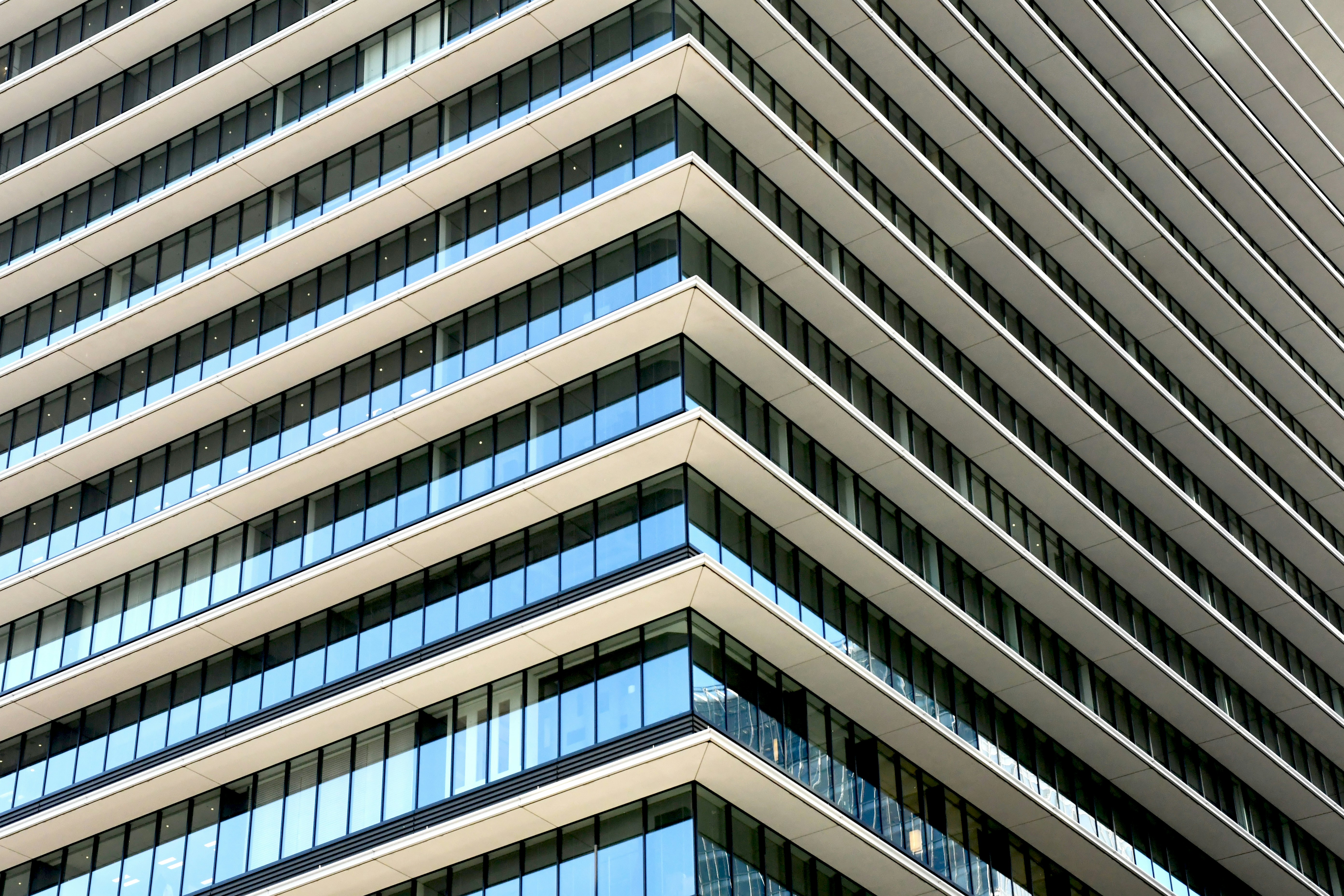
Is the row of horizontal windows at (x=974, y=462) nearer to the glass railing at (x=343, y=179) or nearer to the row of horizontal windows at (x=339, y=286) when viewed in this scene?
the row of horizontal windows at (x=339, y=286)

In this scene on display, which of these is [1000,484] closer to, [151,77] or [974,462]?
[974,462]

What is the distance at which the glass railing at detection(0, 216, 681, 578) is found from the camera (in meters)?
41.8

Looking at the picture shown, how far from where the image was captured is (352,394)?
45500mm

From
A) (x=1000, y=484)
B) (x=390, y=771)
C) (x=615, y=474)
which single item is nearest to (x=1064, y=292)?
(x=1000, y=484)

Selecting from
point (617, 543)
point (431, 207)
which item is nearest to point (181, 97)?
point (431, 207)

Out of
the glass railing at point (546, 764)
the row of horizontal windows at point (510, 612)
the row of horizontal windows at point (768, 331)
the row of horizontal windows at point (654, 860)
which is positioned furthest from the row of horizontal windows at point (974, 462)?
the row of horizontal windows at point (654, 860)

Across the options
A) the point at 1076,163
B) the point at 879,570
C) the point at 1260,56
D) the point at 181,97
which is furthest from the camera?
the point at 1260,56

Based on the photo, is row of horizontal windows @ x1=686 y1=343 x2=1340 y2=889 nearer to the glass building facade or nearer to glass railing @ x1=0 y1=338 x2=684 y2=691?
the glass building facade

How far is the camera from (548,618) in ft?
127

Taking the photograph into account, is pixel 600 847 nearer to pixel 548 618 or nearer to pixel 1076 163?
pixel 548 618

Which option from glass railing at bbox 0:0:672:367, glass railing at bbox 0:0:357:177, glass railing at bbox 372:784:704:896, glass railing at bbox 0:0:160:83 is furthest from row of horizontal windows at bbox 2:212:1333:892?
glass railing at bbox 0:0:160:83

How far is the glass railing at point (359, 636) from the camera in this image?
39.6 metres

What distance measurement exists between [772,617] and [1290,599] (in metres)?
24.3

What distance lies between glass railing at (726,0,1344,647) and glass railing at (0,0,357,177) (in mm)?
12109
